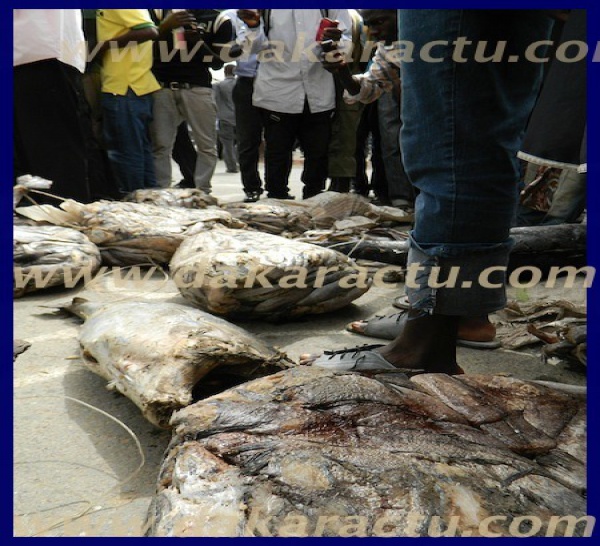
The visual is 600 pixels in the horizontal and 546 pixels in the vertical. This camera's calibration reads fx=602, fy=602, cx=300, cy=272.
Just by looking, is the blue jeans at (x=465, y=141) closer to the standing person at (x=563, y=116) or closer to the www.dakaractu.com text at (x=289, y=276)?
the www.dakaractu.com text at (x=289, y=276)

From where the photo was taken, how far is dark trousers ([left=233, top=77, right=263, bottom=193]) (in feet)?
20.2

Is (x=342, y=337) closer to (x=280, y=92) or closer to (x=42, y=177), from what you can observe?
(x=42, y=177)

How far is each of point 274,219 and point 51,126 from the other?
1.69 meters

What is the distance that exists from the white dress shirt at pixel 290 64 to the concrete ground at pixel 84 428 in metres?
3.35

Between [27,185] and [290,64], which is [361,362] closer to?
[27,185]

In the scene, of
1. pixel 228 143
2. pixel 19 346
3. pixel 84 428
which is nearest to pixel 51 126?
pixel 19 346

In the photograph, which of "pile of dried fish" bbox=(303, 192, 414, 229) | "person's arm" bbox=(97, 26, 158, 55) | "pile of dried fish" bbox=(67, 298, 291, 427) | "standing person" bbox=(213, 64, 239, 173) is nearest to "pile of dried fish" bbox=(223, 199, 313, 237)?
"pile of dried fish" bbox=(303, 192, 414, 229)

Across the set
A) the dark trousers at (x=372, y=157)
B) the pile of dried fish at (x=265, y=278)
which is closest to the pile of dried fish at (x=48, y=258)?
the pile of dried fish at (x=265, y=278)

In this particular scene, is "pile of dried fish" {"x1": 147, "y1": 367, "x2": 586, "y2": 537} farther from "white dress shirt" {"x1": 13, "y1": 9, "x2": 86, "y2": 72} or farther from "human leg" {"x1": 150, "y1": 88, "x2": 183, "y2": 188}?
"human leg" {"x1": 150, "y1": 88, "x2": 183, "y2": 188}

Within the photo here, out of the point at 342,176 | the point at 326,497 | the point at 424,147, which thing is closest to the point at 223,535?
the point at 326,497

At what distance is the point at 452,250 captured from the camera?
1.70m

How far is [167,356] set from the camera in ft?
5.62

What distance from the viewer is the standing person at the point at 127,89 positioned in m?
4.98

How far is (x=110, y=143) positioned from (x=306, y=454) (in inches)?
193
